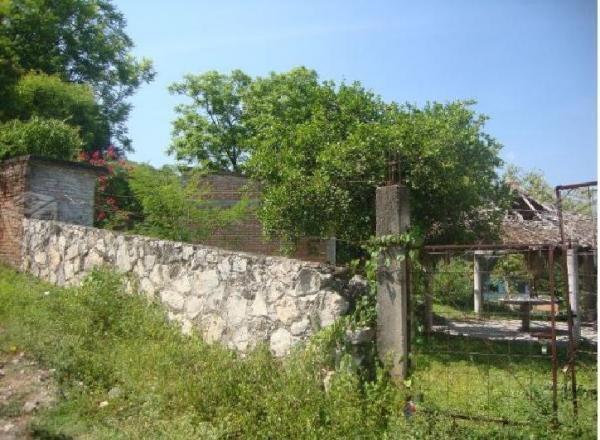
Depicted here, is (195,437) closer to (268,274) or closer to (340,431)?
(340,431)

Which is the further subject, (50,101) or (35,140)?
(50,101)

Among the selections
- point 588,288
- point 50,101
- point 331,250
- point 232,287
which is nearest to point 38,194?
point 232,287

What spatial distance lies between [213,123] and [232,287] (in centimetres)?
2193

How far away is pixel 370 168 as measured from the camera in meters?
9.43

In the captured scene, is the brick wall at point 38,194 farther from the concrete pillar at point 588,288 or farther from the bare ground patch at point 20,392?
the concrete pillar at point 588,288

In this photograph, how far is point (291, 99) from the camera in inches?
904

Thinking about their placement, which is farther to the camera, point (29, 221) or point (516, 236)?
point (516, 236)

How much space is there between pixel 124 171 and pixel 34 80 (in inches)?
152

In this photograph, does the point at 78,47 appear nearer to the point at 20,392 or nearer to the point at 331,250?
the point at 331,250

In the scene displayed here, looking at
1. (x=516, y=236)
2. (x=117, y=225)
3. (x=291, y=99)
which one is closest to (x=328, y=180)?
(x=117, y=225)

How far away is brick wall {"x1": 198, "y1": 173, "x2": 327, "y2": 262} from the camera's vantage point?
45.4 feet

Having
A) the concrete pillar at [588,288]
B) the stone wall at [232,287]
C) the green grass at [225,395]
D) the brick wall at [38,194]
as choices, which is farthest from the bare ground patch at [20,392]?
the concrete pillar at [588,288]

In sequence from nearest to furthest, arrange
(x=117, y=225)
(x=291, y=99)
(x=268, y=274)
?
(x=268, y=274), (x=117, y=225), (x=291, y=99)

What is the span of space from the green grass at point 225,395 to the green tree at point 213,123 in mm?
20215
